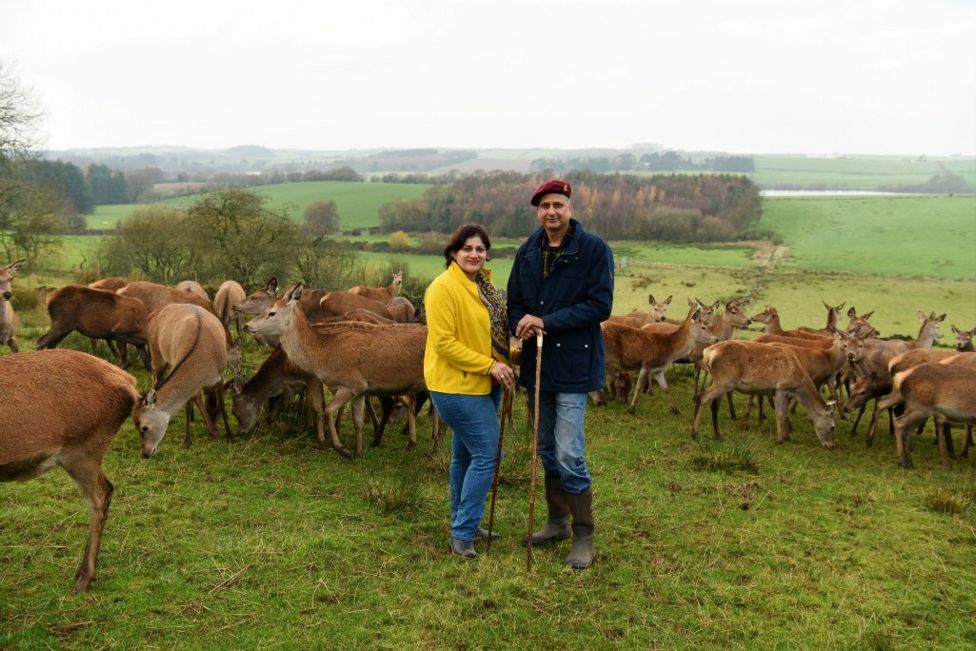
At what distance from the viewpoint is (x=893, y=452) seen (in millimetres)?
11039

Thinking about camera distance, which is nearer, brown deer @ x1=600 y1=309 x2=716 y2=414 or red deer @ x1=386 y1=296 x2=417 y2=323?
brown deer @ x1=600 y1=309 x2=716 y2=414

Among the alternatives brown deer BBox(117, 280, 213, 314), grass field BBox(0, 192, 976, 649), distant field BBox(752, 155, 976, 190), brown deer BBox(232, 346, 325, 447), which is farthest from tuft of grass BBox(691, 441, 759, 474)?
distant field BBox(752, 155, 976, 190)

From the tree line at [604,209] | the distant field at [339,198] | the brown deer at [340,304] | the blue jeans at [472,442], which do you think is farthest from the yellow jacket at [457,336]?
the distant field at [339,198]

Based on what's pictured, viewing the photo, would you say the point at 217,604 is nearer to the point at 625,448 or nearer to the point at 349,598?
the point at 349,598

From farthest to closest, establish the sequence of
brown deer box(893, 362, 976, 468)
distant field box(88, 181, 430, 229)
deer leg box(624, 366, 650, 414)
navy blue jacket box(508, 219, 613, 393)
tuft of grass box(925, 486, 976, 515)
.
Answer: distant field box(88, 181, 430, 229) < deer leg box(624, 366, 650, 414) < brown deer box(893, 362, 976, 468) < tuft of grass box(925, 486, 976, 515) < navy blue jacket box(508, 219, 613, 393)

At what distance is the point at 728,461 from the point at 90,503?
292 inches

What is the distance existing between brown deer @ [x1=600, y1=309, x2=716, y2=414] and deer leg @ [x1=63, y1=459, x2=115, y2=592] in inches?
349

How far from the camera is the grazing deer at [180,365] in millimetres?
7246

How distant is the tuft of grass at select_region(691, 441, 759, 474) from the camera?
913cm

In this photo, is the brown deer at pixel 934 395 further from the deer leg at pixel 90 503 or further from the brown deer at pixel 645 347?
the deer leg at pixel 90 503

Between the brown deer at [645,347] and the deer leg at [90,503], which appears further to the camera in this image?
the brown deer at [645,347]

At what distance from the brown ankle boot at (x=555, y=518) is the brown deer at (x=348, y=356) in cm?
328

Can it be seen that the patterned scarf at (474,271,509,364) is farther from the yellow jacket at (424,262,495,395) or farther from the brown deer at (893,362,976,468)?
the brown deer at (893,362,976,468)

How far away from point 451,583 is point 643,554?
6.36 ft
